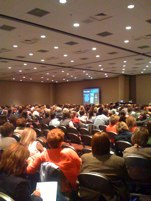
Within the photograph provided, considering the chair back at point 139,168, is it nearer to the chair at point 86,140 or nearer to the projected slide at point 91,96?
the chair at point 86,140

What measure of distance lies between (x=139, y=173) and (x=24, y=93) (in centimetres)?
2738

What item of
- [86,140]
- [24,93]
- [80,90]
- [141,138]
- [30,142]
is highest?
[80,90]

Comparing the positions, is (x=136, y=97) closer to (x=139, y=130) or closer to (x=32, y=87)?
(x=32, y=87)

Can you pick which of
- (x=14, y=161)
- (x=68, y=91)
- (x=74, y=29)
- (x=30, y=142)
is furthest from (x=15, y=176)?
(x=68, y=91)

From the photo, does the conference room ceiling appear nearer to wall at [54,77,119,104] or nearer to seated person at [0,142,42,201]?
seated person at [0,142,42,201]

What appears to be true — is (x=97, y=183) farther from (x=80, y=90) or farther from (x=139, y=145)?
(x=80, y=90)

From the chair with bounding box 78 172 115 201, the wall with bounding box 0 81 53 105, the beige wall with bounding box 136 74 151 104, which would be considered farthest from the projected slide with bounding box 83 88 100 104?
the chair with bounding box 78 172 115 201

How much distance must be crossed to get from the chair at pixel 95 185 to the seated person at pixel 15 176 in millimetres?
562

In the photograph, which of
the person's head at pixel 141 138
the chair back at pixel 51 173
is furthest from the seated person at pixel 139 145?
the chair back at pixel 51 173

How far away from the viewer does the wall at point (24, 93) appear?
92.6 feet

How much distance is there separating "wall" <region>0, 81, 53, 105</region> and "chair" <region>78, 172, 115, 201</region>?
26.5 meters

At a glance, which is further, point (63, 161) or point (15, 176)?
point (63, 161)

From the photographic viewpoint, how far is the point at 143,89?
2550cm

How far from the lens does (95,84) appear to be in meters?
29.5
